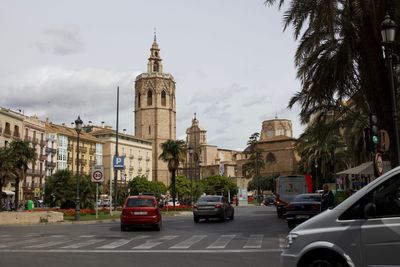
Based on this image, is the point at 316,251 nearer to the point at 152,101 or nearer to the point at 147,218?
the point at 147,218

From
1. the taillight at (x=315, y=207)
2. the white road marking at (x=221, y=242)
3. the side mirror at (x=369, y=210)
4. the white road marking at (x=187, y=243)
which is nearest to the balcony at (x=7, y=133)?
the taillight at (x=315, y=207)

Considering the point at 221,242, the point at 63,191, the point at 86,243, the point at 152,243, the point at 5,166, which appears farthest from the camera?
the point at 5,166

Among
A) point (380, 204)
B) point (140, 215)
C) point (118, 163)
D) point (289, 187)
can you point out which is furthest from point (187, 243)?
point (118, 163)

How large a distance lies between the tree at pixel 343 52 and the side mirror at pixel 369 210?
12032mm

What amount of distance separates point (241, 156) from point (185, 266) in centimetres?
16317

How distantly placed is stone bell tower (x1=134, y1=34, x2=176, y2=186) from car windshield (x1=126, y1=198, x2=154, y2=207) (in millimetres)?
121753

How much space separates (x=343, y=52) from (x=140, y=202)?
10753 mm

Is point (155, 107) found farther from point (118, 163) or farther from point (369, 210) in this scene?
point (369, 210)

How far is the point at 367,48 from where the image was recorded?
741 inches

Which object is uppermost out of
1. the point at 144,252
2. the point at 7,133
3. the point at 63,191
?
the point at 7,133

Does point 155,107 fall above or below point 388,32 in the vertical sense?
above

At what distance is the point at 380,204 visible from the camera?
245 inches

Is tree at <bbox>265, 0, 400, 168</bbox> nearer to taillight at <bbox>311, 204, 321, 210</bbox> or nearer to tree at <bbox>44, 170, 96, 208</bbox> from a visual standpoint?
taillight at <bbox>311, 204, 321, 210</bbox>

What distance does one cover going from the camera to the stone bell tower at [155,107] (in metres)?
144
